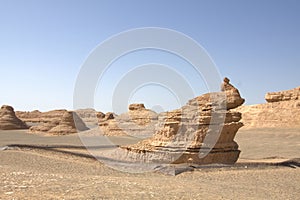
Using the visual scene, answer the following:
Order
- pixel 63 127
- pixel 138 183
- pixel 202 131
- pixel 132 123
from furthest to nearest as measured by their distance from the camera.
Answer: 1. pixel 63 127
2. pixel 132 123
3. pixel 202 131
4. pixel 138 183

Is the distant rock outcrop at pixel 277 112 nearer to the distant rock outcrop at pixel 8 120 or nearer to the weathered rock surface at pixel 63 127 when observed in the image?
the weathered rock surface at pixel 63 127

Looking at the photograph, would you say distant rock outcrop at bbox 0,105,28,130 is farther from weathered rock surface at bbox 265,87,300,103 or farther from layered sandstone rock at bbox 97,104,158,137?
weathered rock surface at bbox 265,87,300,103

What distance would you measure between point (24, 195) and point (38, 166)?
4701 mm

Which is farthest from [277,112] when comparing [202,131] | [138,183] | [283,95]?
[138,183]

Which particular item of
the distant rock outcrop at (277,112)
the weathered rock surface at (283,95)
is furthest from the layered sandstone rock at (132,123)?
the weathered rock surface at (283,95)

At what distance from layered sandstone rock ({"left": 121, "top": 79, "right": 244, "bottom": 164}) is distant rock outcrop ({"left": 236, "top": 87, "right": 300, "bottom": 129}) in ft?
83.1

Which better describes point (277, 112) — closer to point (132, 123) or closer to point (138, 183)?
point (132, 123)

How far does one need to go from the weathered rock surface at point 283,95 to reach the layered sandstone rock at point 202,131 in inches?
1172

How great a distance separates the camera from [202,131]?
41.4 feet

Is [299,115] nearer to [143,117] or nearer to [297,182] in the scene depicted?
[143,117]

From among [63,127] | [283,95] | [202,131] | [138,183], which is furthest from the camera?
[283,95]

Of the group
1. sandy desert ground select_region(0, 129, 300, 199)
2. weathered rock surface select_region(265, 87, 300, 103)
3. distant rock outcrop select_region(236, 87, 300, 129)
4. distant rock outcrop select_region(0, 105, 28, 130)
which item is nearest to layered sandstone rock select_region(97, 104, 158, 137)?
distant rock outcrop select_region(236, 87, 300, 129)

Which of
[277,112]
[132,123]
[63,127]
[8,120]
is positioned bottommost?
[63,127]

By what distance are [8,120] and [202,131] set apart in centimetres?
4177
